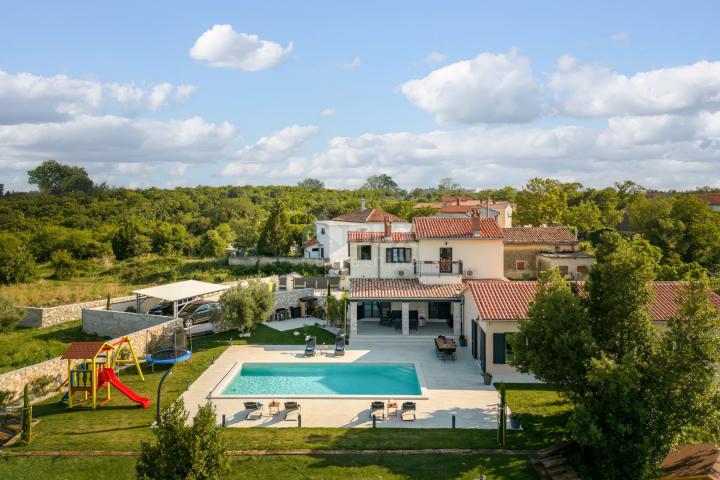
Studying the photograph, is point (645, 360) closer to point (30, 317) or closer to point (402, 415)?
point (402, 415)

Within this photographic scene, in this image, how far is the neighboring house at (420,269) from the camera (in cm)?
2905

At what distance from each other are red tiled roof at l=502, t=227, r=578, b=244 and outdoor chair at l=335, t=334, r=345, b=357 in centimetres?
2550

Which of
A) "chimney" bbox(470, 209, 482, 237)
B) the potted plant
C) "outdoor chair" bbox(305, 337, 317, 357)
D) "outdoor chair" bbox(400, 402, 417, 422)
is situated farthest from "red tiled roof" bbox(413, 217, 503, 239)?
the potted plant

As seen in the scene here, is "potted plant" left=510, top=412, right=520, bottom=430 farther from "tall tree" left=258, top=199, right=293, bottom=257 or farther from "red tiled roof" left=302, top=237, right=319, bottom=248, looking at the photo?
"tall tree" left=258, top=199, right=293, bottom=257

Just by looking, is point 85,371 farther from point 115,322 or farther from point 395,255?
point 395,255

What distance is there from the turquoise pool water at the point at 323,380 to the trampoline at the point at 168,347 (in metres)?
3.10

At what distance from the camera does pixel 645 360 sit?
1415 cm

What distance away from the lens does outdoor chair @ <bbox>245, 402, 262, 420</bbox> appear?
17609 millimetres

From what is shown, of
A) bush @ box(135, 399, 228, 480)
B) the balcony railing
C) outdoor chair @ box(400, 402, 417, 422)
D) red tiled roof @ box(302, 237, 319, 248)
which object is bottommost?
outdoor chair @ box(400, 402, 417, 422)

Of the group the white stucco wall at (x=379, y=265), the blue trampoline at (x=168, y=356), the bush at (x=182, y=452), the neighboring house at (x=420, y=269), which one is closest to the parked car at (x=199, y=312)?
the blue trampoline at (x=168, y=356)

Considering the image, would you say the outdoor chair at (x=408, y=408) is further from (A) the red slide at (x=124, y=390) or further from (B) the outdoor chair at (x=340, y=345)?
(A) the red slide at (x=124, y=390)

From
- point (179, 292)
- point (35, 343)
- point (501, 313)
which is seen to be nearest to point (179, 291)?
point (179, 292)

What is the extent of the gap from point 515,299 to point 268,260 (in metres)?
33.6

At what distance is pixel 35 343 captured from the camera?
27.5m
